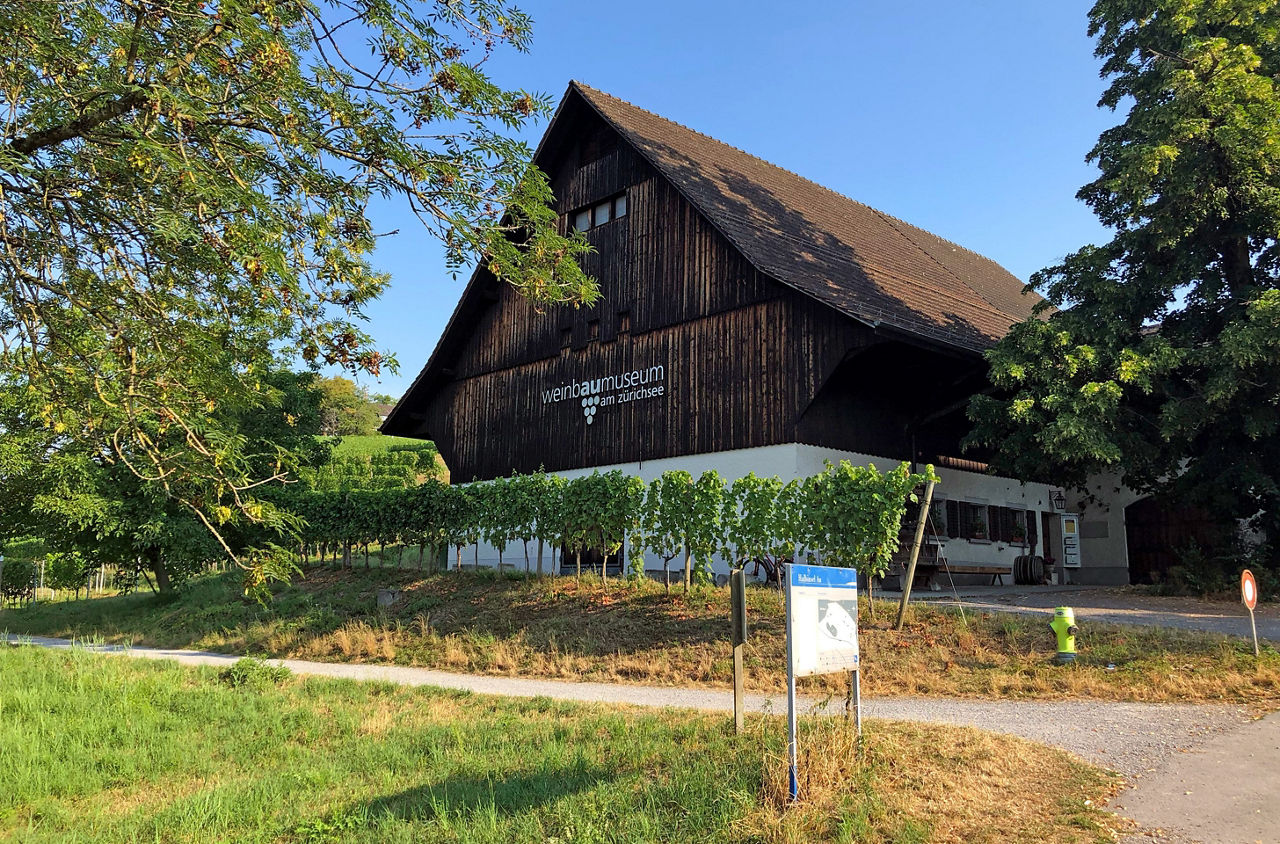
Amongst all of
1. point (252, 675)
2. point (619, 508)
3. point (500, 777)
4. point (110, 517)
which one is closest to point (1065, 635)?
point (500, 777)

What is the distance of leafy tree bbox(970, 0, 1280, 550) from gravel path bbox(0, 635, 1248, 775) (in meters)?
6.37

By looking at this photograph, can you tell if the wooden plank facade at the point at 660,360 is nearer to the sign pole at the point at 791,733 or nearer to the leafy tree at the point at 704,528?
the leafy tree at the point at 704,528

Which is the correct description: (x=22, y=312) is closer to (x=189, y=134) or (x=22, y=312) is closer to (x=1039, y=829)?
(x=189, y=134)

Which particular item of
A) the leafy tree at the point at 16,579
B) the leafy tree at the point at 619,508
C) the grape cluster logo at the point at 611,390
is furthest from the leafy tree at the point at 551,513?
the leafy tree at the point at 16,579

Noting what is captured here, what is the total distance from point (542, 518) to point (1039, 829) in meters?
12.6

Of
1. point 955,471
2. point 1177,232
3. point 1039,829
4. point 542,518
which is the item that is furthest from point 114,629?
point 1177,232

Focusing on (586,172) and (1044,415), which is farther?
(586,172)

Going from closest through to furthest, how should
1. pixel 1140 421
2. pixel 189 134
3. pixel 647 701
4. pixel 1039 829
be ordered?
pixel 1039 829, pixel 189 134, pixel 647 701, pixel 1140 421

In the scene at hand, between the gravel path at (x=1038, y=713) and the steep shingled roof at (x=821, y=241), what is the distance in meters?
7.61

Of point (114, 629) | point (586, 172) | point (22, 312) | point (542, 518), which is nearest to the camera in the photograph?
point (22, 312)

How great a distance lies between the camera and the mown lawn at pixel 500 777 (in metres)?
5.64

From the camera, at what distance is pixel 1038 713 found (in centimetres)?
854

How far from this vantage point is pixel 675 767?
6.52 m

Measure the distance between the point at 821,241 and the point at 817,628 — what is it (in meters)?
15.9
